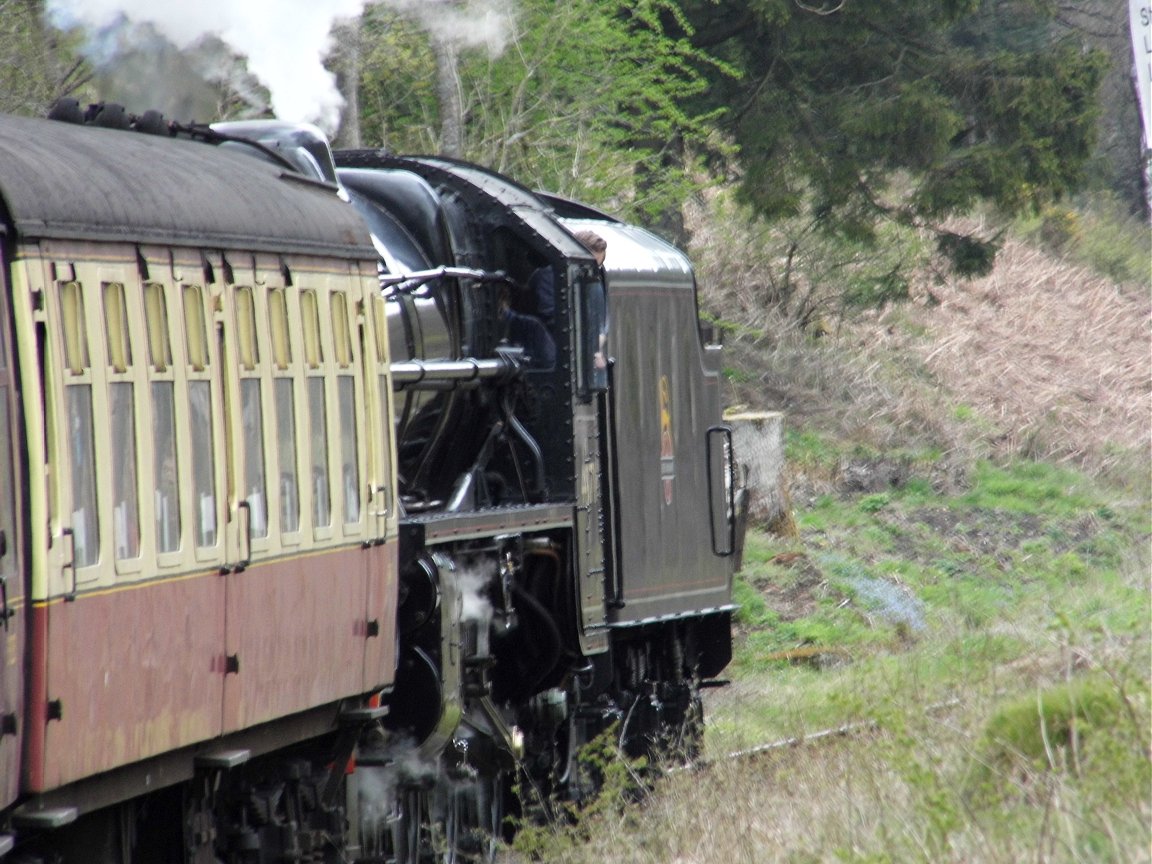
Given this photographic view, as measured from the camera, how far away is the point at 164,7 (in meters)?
9.42

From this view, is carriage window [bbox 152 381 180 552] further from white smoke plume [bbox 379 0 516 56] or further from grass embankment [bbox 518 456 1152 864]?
white smoke plume [bbox 379 0 516 56]

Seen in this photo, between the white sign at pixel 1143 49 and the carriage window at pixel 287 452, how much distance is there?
132 inches

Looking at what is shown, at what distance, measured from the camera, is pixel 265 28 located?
10.0m

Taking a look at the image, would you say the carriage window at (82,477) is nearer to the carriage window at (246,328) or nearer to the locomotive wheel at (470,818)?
the carriage window at (246,328)

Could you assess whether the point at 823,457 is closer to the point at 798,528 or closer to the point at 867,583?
the point at 798,528

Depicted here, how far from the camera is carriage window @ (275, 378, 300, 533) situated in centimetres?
631

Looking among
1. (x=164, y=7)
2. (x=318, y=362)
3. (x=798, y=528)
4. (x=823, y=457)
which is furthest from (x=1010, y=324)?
(x=318, y=362)

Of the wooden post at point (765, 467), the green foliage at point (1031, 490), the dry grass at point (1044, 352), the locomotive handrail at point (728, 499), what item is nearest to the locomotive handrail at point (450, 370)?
the locomotive handrail at point (728, 499)

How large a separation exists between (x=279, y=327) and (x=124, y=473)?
3.98ft

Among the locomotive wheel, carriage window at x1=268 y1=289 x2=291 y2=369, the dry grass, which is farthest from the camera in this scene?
the dry grass

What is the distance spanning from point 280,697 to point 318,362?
1247mm

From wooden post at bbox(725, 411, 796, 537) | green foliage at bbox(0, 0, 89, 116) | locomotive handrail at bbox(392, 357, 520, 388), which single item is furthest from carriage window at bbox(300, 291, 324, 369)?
wooden post at bbox(725, 411, 796, 537)

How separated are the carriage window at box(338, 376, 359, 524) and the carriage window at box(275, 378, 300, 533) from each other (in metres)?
0.42

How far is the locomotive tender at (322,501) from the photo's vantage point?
5039 millimetres
